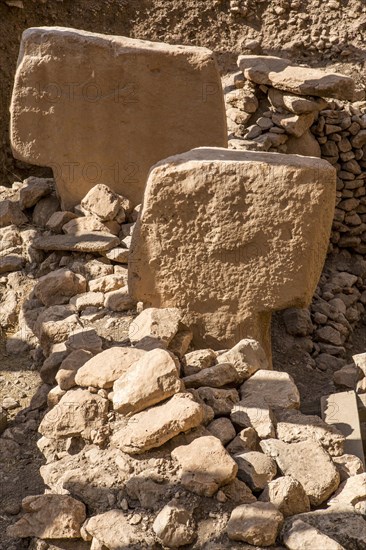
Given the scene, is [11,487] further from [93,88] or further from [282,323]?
[282,323]

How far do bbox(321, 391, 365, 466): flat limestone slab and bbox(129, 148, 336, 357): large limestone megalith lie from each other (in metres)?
0.56

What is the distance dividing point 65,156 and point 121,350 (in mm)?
1993

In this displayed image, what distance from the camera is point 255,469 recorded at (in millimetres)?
3467

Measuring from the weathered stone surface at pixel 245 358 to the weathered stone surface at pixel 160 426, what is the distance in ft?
1.86

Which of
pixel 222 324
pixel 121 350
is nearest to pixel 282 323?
pixel 222 324

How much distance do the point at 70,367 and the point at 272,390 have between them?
3.34ft

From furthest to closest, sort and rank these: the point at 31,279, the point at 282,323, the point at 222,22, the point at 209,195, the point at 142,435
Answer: the point at 222,22, the point at 282,323, the point at 31,279, the point at 209,195, the point at 142,435

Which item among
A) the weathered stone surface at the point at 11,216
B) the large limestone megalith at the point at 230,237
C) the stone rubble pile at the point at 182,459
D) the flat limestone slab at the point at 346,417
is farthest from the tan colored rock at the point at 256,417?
the weathered stone surface at the point at 11,216

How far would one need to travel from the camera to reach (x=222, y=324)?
15.4 feet

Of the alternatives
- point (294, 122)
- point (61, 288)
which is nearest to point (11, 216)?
point (61, 288)

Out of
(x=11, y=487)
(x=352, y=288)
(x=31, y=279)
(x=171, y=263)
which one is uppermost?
(x=171, y=263)

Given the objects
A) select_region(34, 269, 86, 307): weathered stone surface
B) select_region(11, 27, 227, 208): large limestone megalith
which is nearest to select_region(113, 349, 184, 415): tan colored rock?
select_region(34, 269, 86, 307): weathered stone surface

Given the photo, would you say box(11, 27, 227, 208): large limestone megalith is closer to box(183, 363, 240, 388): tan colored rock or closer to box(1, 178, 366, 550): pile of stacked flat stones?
box(1, 178, 366, 550): pile of stacked flat stones

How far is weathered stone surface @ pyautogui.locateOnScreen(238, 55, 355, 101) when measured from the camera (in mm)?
7043
